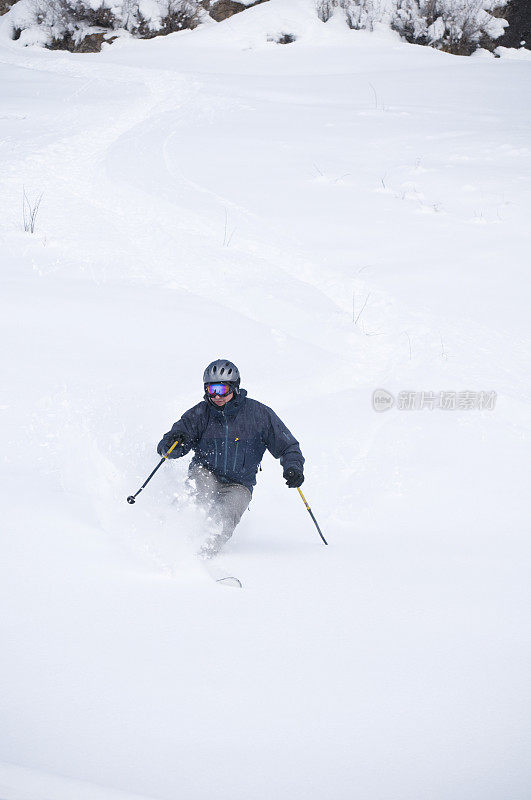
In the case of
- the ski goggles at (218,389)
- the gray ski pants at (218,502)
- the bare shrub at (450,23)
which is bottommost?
the gray ski pants at (218,502)

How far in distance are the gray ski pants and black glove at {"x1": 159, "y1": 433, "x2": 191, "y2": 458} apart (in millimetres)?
239

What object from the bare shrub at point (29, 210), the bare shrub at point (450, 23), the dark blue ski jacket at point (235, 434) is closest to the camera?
the dark blue ski jacket at point (235, 434)

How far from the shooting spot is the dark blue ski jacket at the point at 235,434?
425 centimetres

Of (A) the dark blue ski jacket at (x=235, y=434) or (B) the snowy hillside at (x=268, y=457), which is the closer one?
(B) the snowy hillside at (x=268, y=457)

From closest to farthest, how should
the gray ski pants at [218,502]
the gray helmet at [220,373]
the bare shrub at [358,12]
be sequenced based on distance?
the gray ski pants at [218,502]
the gray helmet at [220,373]
the bare shrub at [358,12]

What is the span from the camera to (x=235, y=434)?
429cm

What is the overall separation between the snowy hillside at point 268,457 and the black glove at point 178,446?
313 mm

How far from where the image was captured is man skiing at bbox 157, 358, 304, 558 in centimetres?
414

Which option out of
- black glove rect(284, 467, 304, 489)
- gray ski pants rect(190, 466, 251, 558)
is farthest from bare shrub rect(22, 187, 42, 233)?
black glove rect(284, 467, 304, 489)

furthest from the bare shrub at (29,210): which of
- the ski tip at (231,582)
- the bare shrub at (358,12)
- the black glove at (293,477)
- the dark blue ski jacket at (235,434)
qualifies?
the bare shrub at (358,12)

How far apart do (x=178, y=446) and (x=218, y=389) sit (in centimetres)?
46

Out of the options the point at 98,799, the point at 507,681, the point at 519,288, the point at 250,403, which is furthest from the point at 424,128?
the point at 98,799

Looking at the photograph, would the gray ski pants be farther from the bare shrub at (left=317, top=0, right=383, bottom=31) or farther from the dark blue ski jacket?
the bare shrub at (left=317, top=0, right=383, bottom=31)

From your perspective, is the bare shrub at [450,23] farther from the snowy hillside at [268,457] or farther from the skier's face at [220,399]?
the skier's face at [220,399]
